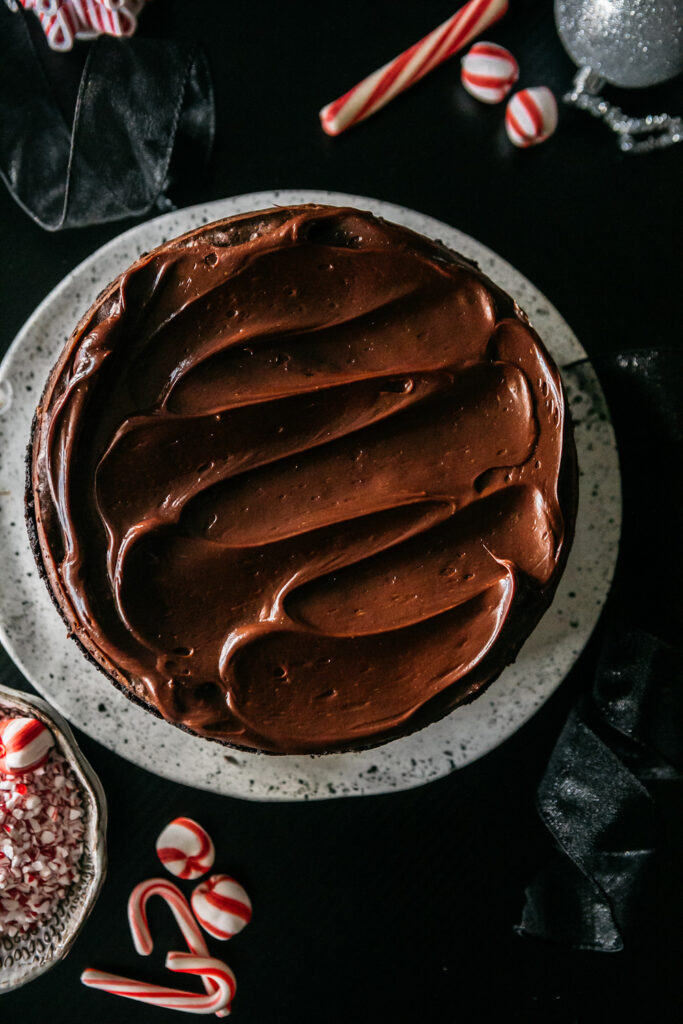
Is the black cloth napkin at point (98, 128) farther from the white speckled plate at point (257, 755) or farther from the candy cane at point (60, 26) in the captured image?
the white speckled plate at point (257, 755)

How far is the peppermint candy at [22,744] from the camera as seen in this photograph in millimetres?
2107

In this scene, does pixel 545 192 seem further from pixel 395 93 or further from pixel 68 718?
pixel 68 718

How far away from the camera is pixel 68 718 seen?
7.13 ft

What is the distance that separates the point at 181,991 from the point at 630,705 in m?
1.47

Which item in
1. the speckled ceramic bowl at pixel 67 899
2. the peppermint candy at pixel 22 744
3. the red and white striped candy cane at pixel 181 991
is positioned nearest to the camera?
the peppermint candy at pixel 22 744

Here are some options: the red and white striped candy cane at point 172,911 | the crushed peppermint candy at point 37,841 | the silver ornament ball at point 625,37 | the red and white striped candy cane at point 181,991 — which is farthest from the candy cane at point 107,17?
the red and white striped candy cane at point 181,991

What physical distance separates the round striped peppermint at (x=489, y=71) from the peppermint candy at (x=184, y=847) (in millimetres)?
2177

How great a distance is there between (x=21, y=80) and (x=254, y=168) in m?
0.68

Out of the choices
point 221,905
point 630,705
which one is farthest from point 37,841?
point 630,705

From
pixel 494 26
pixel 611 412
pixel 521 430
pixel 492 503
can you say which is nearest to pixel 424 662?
pixel 492 503

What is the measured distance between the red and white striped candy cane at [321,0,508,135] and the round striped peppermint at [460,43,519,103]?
6 cm

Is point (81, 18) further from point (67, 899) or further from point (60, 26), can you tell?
point (67, 899)

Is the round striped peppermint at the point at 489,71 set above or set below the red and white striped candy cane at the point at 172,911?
above

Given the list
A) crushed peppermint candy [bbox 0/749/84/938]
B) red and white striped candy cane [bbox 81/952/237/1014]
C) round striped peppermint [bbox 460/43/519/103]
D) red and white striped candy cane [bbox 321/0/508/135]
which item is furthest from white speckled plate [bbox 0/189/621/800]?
red and white striped candy cane [bbox 81/952/237/1014]
